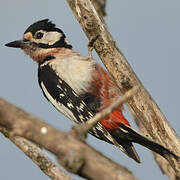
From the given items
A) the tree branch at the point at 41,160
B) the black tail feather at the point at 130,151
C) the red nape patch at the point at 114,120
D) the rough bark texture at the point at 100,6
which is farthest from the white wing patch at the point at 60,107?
the tree branch at the point at 41,160

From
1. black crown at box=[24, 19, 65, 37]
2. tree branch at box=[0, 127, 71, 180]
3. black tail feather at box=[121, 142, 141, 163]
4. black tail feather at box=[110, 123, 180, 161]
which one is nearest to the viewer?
tree branch at box=[0, 127, 71, 180]

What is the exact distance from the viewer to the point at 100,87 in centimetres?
452

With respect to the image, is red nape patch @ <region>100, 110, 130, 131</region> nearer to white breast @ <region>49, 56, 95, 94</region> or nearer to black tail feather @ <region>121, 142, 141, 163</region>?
black tail feather @ <region>121, 142, 141, 163</region>

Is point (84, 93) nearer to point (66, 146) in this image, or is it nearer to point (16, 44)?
point (16, 44)

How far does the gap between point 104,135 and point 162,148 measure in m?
0.92

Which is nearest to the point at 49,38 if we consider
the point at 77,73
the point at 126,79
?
the point at 77,73

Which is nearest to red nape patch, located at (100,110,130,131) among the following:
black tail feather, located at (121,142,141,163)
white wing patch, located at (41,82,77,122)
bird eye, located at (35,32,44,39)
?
black tail feather, located at (121,142,141,163)

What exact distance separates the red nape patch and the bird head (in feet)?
3.69

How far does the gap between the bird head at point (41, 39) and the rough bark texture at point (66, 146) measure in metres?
3.39

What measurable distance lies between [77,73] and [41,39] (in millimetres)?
856

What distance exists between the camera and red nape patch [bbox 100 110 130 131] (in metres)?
4.41

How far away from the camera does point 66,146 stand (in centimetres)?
154

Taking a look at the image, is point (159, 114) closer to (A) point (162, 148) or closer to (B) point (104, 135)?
(A) point (162, 148)

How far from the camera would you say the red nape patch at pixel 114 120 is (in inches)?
174
